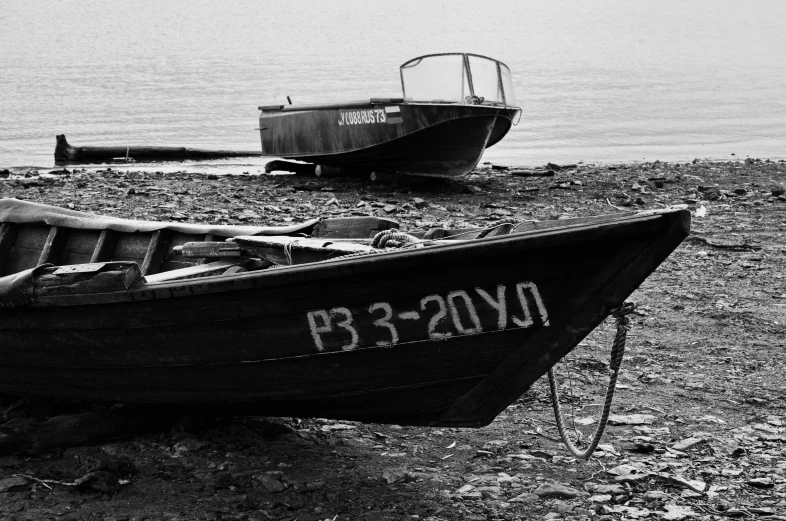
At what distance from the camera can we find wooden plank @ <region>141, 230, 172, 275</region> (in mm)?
6352

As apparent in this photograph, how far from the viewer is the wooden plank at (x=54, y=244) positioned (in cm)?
672

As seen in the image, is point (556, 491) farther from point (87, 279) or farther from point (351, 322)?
point (87, 279)

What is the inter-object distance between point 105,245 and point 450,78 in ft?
29.3

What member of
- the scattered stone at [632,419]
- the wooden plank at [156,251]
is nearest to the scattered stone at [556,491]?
the scattered stone at [632,419]

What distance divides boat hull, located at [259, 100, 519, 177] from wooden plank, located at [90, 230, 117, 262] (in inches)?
334

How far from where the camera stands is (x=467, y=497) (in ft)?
15.0

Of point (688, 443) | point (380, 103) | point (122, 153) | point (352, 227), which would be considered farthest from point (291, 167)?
point (688, 443)

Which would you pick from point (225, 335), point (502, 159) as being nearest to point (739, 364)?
point (225, 335)

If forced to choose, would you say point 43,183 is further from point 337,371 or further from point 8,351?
point 337,371

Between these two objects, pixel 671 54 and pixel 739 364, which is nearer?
pixel 739 364

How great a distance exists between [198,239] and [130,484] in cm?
211

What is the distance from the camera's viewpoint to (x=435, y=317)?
4.30 metres

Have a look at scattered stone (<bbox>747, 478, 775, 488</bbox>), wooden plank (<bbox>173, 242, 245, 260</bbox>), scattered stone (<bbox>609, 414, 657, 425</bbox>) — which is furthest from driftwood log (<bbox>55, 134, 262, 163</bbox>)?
scattered stone (<bbox>747, 478, 775, 488</bbox>)

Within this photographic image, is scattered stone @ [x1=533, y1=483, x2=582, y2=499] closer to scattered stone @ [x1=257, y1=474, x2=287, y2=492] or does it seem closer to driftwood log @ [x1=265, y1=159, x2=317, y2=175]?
scattered stone @ [x1=257, y1=474, x2=287, y2=492]
